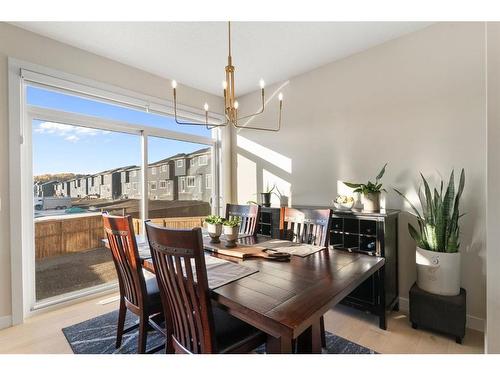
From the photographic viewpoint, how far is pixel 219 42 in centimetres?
244

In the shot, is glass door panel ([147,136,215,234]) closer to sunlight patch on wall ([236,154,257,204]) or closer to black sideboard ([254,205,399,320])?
sunlight patch on wall ([236,154,257,204])

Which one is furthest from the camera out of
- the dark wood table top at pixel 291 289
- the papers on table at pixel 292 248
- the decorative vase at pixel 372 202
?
the decorative vase at pixel 372 202

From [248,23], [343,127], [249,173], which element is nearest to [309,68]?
[343,127]

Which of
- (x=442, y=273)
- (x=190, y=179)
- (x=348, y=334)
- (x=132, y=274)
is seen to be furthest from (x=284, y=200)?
(x=132, y=274)

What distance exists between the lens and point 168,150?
3.37 meters

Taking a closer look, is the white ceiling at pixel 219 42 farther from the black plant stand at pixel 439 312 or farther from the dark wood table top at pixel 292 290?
the black plant stand at pixel 439 312

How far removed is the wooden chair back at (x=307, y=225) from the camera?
200cm

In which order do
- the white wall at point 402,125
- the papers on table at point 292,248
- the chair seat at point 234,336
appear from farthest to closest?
the white wall at point 402,125 < the papers on table at point 292,248 < the chair seat at point 234,336

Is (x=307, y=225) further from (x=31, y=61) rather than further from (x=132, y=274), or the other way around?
(x=31, y=61)

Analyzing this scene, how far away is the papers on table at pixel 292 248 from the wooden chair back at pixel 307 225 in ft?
0.53

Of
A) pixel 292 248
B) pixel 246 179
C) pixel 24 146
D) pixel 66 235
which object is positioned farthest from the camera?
pixel 246 179

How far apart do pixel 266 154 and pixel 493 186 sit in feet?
8.36

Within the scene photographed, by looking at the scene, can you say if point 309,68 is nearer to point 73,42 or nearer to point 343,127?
point 343,127

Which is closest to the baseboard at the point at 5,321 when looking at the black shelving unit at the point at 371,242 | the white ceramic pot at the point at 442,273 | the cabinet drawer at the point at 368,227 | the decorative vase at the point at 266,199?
the decorative vase at the point at 266,199
